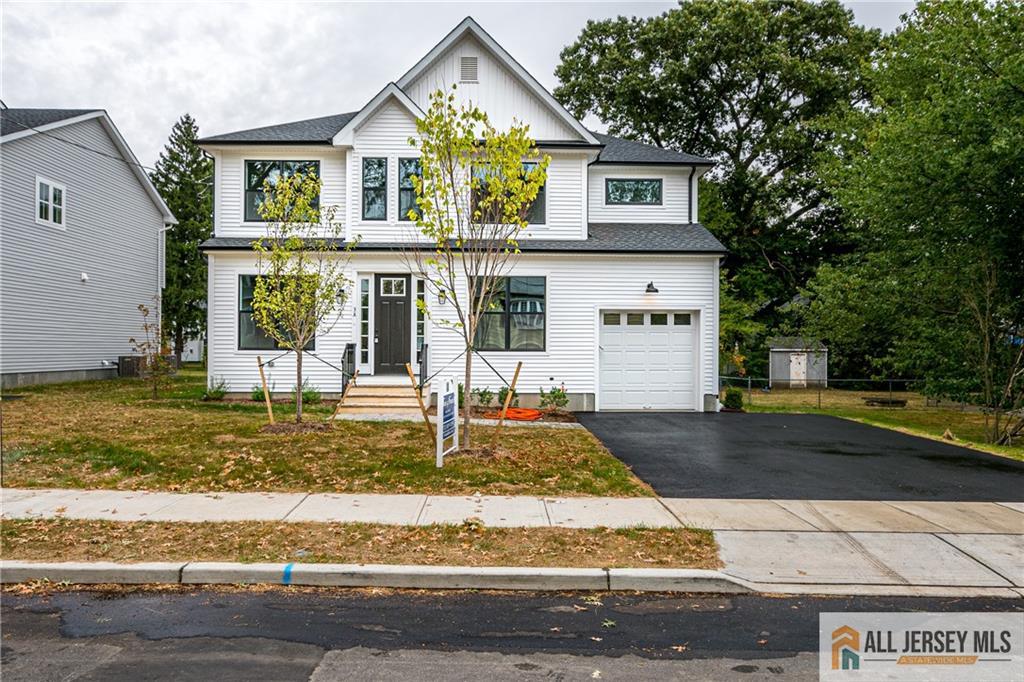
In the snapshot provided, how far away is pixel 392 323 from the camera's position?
17.4m

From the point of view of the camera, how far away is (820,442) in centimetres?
1319

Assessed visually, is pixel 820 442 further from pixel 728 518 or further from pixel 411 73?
pixel 411 73

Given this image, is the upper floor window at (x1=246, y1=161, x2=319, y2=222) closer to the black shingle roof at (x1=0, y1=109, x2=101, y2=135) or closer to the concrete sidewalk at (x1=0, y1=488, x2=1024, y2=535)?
the black shingle roof at (x1=0, y1=109, x2=101, y2=135)

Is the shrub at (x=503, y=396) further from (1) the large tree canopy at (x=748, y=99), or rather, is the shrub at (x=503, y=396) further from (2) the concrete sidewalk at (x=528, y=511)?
(1) the large tree canopy at (x=748, y=99)

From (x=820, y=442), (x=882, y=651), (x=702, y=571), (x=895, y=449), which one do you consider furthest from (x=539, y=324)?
(x=882, y=651)

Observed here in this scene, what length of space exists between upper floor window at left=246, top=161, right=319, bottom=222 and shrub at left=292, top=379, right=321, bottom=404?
4594 mm

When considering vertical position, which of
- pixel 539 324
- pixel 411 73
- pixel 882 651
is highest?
pixel 411 73

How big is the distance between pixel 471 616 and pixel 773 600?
2500 millimetres

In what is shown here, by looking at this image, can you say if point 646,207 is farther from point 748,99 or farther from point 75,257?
point 75,257

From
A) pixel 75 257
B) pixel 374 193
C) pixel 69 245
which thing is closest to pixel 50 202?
pixel 69 245

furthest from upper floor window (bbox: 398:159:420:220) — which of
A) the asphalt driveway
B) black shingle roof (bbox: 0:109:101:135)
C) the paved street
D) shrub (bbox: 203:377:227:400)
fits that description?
the paved street

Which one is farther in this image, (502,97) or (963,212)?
(502,97)

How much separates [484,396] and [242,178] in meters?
8.72

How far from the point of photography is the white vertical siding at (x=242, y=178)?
17594mm
